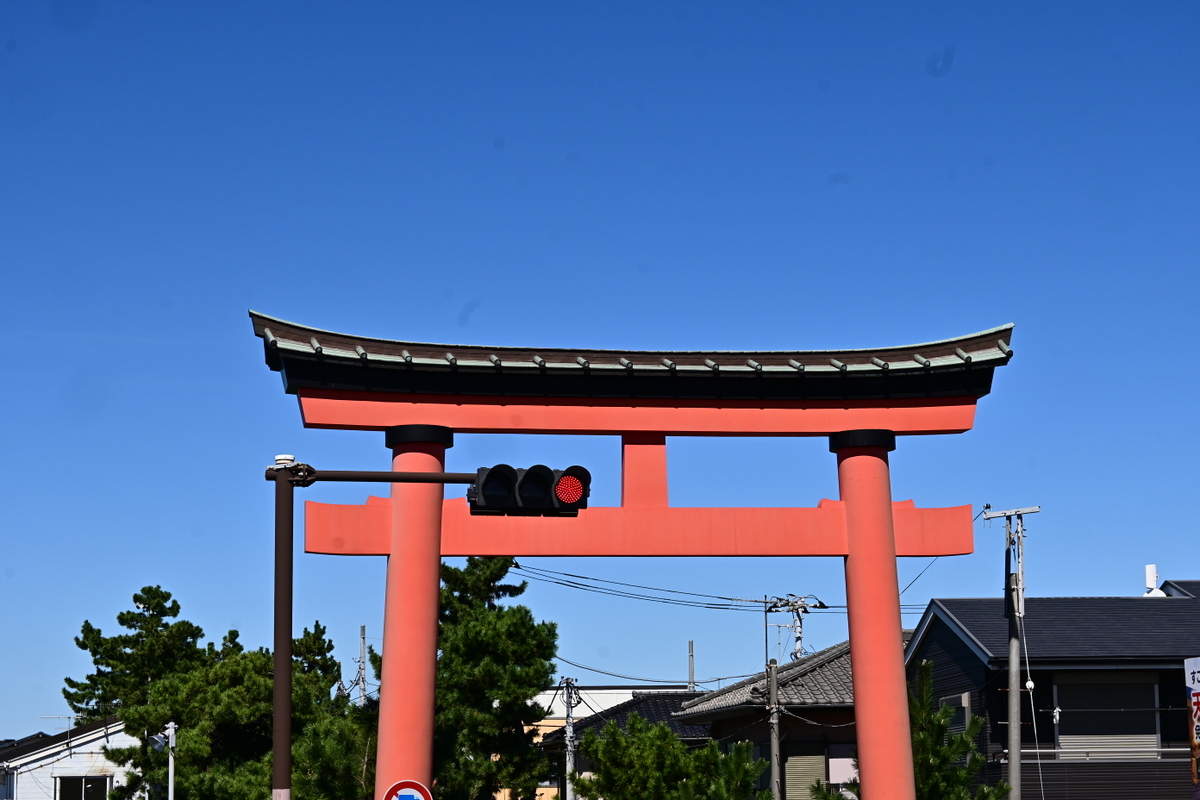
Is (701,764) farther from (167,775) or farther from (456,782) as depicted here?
(167,775)

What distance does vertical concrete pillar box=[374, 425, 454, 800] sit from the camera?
53.8ft

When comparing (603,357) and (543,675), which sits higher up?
(603,357)

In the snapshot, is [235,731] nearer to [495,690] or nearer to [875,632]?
[495,690]

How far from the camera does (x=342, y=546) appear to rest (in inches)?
660

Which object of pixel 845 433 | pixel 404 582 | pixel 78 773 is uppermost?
pixel 845 433

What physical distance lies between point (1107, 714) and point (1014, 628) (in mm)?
5443

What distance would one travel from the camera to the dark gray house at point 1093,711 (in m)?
29.2

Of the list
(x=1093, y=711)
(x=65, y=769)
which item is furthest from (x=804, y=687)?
(x=65, y=769)

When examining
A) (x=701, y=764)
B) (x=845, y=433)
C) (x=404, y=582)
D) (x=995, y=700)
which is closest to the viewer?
(x=404, y=582)

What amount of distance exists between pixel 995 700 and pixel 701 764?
7.38 metres

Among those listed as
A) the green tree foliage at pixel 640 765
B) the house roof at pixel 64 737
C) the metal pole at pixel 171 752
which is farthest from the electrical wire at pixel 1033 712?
the house roof at pixel 64 737

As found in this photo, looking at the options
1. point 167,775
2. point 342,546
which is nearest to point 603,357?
point 342,546

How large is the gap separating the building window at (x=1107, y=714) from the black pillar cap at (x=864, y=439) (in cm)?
1433

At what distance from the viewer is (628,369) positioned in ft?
57.3
